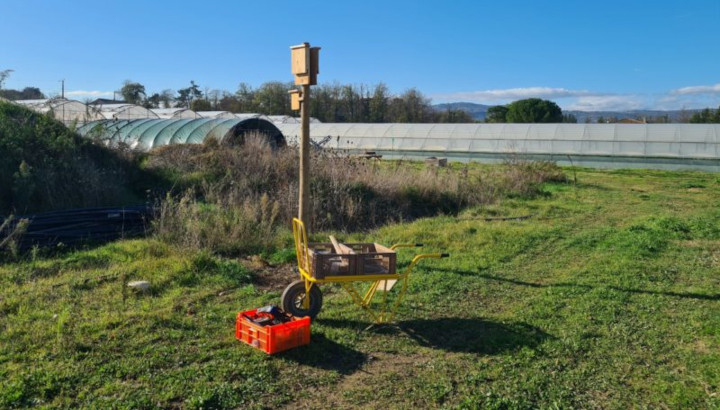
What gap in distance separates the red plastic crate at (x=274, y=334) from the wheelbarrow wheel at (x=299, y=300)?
1.60 feet

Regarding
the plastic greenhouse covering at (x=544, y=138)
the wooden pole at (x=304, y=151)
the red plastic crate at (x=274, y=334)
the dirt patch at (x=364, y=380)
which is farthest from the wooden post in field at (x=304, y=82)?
the plastic greenhouse covering at (x=544, y=138)

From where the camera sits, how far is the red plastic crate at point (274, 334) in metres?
4.57

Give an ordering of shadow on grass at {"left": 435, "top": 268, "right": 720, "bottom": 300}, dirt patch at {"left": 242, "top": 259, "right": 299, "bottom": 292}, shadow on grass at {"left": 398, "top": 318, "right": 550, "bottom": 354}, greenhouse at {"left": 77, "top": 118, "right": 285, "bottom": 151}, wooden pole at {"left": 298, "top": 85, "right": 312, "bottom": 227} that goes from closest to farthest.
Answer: shadow on grass at {"left": 398, "top": 318, "right": 550, "bottom": 354} → wooden pole at {"left": 298, "top": 85, "right": 312, "bottom": 227} → shadow on grass at {"left": 435, "top": 268, "right": 720, "bottom": 300} → dirt patch at {"left": 242, "top": 259, "right": 299, "bottom": 292} → greenhouse at {"left": 77, "top": 118, "right": 285, "bottom": 151}

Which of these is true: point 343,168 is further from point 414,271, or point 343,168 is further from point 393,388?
point 393,388

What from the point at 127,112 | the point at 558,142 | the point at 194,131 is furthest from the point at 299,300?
the point at 127,112

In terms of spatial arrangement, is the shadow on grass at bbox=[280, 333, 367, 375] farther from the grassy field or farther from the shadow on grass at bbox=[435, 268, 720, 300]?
the shadow on grass at bbox=[435, 268, 720, 300]

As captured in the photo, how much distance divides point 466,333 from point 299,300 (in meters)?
1.61

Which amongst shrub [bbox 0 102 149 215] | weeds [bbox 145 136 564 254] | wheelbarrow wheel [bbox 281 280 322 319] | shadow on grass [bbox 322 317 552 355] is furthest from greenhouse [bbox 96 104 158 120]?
shadow on grass [bbox 322 317 552 355]

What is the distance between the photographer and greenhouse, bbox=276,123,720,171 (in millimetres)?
27406

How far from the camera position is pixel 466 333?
5266 mm

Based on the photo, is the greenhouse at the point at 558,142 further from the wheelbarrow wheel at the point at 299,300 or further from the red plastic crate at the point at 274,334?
the red plastic crate at the point at 274,334

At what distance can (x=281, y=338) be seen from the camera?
4.61 m

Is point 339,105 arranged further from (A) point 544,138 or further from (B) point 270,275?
(B) point 270,275

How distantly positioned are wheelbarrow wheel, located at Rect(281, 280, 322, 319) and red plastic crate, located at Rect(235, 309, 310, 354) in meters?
0.49
